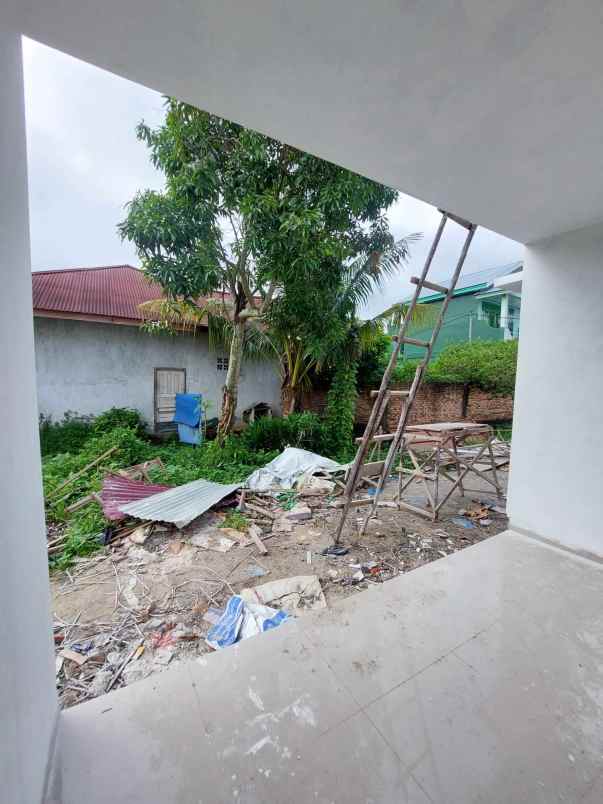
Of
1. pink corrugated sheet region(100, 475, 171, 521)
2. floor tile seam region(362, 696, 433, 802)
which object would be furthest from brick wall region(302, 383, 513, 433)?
floor tile seam region(362, 696, 433, 802)

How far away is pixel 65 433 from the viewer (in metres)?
6.04

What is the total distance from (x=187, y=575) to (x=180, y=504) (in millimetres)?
1037

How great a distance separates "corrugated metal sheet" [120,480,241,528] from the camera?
11.0 feet

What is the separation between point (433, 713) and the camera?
124 centimetres

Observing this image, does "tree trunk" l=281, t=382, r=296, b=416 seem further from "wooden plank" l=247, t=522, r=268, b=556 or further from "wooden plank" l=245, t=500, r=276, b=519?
"wooden plank" l=247, t=522, r=268, b=556

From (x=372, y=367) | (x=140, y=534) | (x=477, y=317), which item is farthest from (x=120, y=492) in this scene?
(x=477, y=317)

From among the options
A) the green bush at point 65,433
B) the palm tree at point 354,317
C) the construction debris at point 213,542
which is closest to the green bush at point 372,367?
the palm tree at point 354,317

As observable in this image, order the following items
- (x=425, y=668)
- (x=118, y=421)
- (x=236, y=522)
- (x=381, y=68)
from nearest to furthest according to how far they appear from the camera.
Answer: (x=381, y=68)
(x=425, y=668)
(x=236, y=522)
(x=118, y=421)

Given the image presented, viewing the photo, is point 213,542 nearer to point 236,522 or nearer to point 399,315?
point 236,522

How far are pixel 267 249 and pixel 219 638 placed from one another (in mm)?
4328

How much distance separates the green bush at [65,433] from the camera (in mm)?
5793

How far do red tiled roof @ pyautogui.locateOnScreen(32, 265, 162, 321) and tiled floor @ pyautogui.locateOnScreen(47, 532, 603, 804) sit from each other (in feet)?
17.4

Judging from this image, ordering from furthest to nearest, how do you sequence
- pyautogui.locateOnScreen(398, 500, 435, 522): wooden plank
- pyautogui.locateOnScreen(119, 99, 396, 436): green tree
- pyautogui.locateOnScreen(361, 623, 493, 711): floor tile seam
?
pyautogui.locateOnScreen(119, 99, 396, 436): green tree, pyautogui.locateOnScreen(398, 500, 435, 522): wooden plank, pyautogui.locateOnScreen(361, 623, 493, 711): floor tile seam

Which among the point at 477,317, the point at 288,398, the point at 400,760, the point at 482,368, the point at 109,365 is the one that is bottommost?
the point at 400,760
